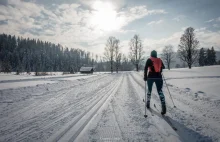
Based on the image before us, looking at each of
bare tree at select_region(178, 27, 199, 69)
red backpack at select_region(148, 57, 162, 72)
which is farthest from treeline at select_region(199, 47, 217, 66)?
red backpack at select_region(148, 57, 162, 72)

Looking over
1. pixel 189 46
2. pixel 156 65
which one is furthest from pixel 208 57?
pixel 156 65

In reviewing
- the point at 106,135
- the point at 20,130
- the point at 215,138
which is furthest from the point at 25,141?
the point at 215,138

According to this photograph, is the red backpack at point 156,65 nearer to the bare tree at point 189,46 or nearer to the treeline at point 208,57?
the bare tree at point 189,46

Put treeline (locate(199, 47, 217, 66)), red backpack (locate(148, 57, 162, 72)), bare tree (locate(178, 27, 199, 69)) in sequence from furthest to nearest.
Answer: treeline (locate(199, 47, 217, 66)) → bare tree (locate(178, 27, 199, 69)) → red backpack (locate(148, 57, 162, 72))

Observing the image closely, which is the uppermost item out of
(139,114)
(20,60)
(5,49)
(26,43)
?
(26,43)

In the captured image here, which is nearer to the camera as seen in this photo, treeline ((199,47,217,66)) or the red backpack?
the red backpack

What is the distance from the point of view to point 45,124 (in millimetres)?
4133

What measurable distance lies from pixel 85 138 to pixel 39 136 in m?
1.06

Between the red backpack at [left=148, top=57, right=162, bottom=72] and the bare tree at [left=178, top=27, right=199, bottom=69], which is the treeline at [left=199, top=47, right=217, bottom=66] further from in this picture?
the red backpack at [left=148, top=57, right=162, bottom=72]

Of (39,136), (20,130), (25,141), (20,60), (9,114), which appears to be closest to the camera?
(25,141)

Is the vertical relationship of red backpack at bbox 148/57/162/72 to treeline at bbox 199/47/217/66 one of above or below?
below

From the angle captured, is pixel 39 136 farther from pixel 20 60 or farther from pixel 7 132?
pixel 20 60

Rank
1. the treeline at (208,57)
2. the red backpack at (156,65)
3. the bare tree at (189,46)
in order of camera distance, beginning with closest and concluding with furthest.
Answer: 1. the red backpack at (156,65)
2. the bare tree at (189,46)
3. the treeline at (208,57)

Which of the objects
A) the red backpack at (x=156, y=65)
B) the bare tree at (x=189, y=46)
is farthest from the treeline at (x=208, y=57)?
the red backpack at (x=156, y=65)
